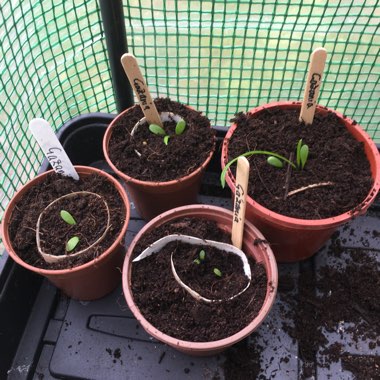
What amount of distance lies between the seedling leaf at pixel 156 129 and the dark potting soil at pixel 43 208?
19 cm

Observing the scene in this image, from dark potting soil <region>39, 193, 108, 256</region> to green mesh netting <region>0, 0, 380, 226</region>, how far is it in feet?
0.68

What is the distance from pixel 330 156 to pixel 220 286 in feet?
1.46

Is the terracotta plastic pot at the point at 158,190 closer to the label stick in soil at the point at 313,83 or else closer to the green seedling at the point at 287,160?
the green seedling at the point at 287,160

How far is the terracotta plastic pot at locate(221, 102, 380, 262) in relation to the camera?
0.99 m

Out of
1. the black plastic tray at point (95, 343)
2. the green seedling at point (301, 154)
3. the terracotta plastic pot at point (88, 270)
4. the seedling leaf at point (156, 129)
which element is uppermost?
the green seedling at point (301, 154)

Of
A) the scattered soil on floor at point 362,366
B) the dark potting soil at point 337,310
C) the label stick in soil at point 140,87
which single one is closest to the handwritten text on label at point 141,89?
the label stick in soil at point 140,87

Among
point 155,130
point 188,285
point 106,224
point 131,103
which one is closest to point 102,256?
point 106,224

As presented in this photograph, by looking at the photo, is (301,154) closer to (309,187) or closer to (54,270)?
(309,187)

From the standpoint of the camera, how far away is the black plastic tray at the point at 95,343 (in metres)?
1.07

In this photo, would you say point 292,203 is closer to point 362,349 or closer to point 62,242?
point 362,349

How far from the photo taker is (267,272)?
3.24 ft

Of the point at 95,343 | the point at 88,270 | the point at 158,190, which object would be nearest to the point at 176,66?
the point at 158,190

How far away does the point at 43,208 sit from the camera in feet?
3.58

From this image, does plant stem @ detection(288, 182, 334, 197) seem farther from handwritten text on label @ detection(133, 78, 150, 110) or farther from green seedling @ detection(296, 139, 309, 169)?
handwritten text on label @ detection(133, 78, 150, 110)
